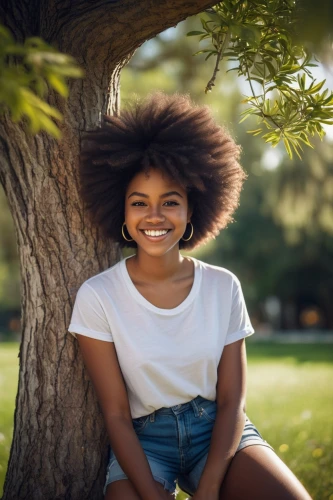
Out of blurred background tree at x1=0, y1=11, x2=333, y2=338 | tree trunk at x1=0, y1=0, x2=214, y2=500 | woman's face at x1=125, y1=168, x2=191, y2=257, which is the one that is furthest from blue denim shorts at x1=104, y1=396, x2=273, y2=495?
blurred background tree at x1=0, y1=11, x2=333, y2=338

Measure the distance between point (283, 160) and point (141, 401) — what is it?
8137 millimetres

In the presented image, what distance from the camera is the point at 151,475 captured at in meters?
2.63

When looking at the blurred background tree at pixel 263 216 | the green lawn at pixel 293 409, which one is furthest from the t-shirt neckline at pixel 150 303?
the green lawn at pixel 293 409

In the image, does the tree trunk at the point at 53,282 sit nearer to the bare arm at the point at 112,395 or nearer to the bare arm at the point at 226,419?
the bare arm at the point at 112,395

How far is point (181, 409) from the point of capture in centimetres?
285

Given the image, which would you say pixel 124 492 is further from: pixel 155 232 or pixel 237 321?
pixel 155 232

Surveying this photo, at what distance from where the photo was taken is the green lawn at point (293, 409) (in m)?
4.15

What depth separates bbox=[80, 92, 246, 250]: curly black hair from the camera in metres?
2.86

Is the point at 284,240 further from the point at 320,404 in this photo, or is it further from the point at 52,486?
the point at 52,486

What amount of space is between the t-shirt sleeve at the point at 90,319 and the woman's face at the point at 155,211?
340mm

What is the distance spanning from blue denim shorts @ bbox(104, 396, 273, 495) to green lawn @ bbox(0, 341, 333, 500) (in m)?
0.98

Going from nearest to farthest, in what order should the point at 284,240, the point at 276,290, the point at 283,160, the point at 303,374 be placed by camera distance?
the point at 303,374, the point at 283,160, the point at 284,240, the point at 276,290

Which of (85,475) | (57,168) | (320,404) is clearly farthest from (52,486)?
(320,404)

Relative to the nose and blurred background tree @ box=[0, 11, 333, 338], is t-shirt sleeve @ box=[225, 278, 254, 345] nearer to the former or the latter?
the nose
